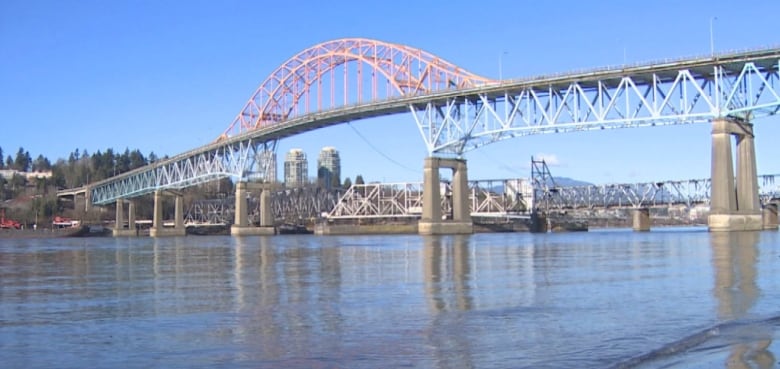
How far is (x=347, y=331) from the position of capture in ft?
57.2

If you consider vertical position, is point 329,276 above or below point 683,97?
below

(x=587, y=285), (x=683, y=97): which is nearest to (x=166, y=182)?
(x=683, y=97)

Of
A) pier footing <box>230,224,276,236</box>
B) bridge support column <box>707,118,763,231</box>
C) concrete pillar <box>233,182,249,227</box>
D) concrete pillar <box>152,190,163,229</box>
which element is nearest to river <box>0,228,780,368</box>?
bridge support column <box>707,118,763,231</box>

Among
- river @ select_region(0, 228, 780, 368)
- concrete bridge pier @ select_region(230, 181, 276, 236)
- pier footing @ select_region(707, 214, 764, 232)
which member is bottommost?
river @ select_region(0, 228, 780, 368)

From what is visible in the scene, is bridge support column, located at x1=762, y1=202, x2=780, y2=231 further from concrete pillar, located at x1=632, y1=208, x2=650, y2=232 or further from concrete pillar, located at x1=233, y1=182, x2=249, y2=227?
concrete pillar, located at x1=233, y1=182, x2=249, y2=227

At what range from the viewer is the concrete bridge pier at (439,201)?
366 feet

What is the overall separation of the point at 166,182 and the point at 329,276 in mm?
172558

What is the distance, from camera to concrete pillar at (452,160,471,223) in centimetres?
11469

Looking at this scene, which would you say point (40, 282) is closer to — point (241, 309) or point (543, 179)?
point (241, 309)

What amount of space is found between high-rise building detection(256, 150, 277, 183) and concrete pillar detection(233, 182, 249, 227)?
165 inches

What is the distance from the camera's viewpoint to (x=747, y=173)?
3438 inches

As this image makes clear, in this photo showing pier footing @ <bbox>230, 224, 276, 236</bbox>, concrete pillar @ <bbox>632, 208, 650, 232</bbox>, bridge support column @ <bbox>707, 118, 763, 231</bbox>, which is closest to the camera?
bridge support column @ <bbox>707, 118, 763, 231</bbox>

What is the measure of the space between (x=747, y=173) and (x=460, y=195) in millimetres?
39461

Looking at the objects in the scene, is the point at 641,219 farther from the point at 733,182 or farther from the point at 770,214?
the point at 733,182
